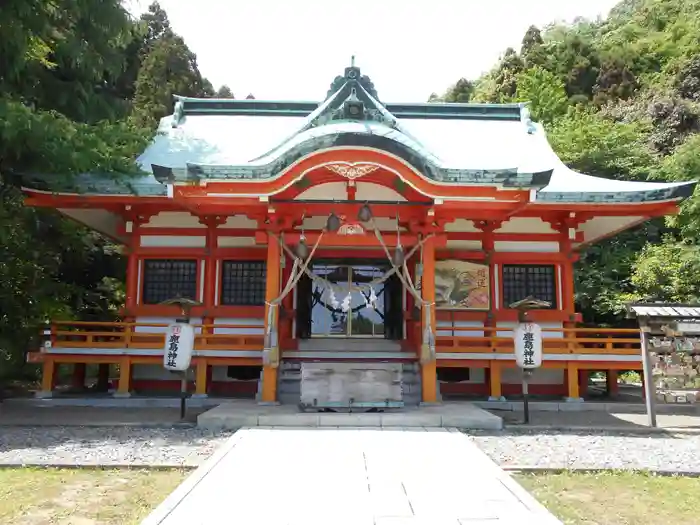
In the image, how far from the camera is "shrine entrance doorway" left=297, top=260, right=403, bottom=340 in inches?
476

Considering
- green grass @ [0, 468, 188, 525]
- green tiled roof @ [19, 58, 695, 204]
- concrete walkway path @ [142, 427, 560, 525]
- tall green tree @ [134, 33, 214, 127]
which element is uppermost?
tall green tree @ [134, 33, 214, 127]

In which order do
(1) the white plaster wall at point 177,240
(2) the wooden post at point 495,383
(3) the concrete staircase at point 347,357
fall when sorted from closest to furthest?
(3) the concrete staircase at point 347,357 < (2) the wooden post at point 495,383 < (1) the white plaster wall at point 177,240

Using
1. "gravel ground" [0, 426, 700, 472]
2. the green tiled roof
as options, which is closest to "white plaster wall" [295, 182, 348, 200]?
the green tiled roof

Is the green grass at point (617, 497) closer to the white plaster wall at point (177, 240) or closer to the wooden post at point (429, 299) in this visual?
the wooden post at point (429, 299)

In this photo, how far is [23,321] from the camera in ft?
35.3

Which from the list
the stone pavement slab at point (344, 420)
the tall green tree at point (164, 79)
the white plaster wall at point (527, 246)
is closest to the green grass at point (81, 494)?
the stone pavement slab at point (344, 420)

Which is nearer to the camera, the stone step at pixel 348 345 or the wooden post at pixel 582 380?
the stone step at pixel 348 345

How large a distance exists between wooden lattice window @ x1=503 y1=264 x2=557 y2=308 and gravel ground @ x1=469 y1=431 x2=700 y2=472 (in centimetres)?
408

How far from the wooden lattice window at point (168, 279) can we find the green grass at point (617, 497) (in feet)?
26.1

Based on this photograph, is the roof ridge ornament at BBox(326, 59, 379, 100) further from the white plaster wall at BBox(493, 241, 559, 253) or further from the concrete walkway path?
the concrete walkway path

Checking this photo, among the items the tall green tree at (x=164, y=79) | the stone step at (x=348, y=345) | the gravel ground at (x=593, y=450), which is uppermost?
the tall green tree at (x=164, y=79)

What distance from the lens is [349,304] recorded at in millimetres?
12828

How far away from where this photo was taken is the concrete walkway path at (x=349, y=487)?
3988 millimetres

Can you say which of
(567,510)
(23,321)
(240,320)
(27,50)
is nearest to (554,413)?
(567,510)
